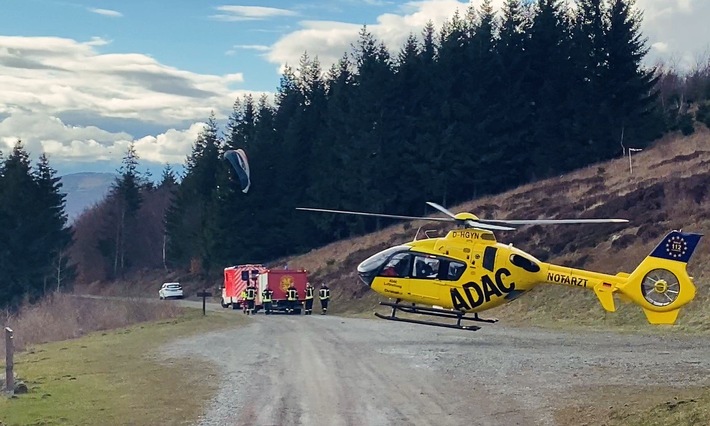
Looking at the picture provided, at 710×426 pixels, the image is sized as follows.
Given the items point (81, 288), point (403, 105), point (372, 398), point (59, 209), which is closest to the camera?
point (372, 398)

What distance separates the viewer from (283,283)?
46781 mm

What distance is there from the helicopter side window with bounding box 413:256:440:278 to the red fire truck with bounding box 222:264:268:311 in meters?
27.9

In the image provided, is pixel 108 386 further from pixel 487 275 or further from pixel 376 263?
pixel 487 275

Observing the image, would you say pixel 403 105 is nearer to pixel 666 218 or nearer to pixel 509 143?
pixel 509 143

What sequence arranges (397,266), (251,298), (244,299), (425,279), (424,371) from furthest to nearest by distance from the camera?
(244,299) → (251,298) → (424,371) → (397,266) → (425,279)

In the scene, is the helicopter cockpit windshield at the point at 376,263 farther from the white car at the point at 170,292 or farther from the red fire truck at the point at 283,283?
the white car at the point at 170,292

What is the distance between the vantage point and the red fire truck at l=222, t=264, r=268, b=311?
50.9m

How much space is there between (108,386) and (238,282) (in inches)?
A: 1327

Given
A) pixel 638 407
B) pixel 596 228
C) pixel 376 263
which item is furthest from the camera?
pixel 596 228

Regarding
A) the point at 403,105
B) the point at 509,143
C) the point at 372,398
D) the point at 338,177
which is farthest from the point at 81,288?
the point at 372,398

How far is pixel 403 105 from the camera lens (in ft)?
218

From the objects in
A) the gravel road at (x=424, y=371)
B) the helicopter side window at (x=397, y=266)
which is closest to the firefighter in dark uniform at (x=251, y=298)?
the gravel road at (x=424, y=371)

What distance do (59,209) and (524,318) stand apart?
166ft

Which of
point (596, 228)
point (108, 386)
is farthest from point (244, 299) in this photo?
point (108, 386)
